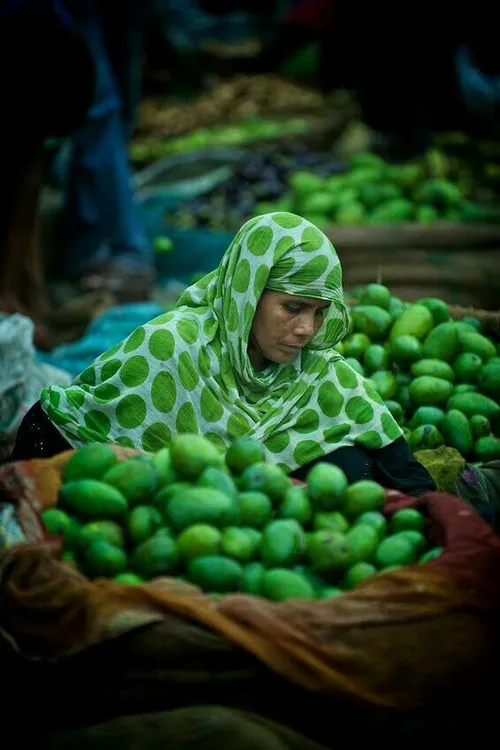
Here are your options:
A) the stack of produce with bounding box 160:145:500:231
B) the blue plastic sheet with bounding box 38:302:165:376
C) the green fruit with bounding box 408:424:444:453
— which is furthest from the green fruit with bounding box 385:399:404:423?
the stack of produce with bounding box 160:145:500:231

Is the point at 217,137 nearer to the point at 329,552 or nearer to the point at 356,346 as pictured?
the point at 356,346

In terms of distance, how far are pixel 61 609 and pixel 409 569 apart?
25.7 inches

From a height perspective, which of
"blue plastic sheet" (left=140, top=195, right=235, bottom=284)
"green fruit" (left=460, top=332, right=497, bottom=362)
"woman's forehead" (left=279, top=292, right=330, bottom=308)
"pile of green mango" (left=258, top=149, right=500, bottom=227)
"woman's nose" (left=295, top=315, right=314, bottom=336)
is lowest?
"blue plastic sheet" (left=140, top=195, right=235, bottom=284)

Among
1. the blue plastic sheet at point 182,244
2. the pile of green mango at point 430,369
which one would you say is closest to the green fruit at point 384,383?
the pile of green mango at point 430,369

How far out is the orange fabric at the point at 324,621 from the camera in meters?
1.93

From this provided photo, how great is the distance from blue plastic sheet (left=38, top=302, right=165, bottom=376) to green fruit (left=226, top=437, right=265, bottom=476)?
8.07 feet

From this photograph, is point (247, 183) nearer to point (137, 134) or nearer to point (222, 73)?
point (137, 134)

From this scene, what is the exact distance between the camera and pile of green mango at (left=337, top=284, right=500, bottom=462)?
10.9 ft

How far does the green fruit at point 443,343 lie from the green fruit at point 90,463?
5.17 feet

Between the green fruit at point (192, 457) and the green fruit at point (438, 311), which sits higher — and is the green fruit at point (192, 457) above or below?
above

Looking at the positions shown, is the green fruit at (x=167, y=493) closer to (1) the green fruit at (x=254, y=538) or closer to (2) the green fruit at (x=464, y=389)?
(1) the green fruit at (x=254, y=538)

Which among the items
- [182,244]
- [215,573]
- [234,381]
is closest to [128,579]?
[215,573]

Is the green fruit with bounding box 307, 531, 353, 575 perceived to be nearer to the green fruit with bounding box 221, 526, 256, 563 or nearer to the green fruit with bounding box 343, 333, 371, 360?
the green fruit with bounding box 221, 526, 256, 563

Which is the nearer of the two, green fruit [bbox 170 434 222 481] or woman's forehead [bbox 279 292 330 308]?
green fruit [bbox 170 434 222 481]
